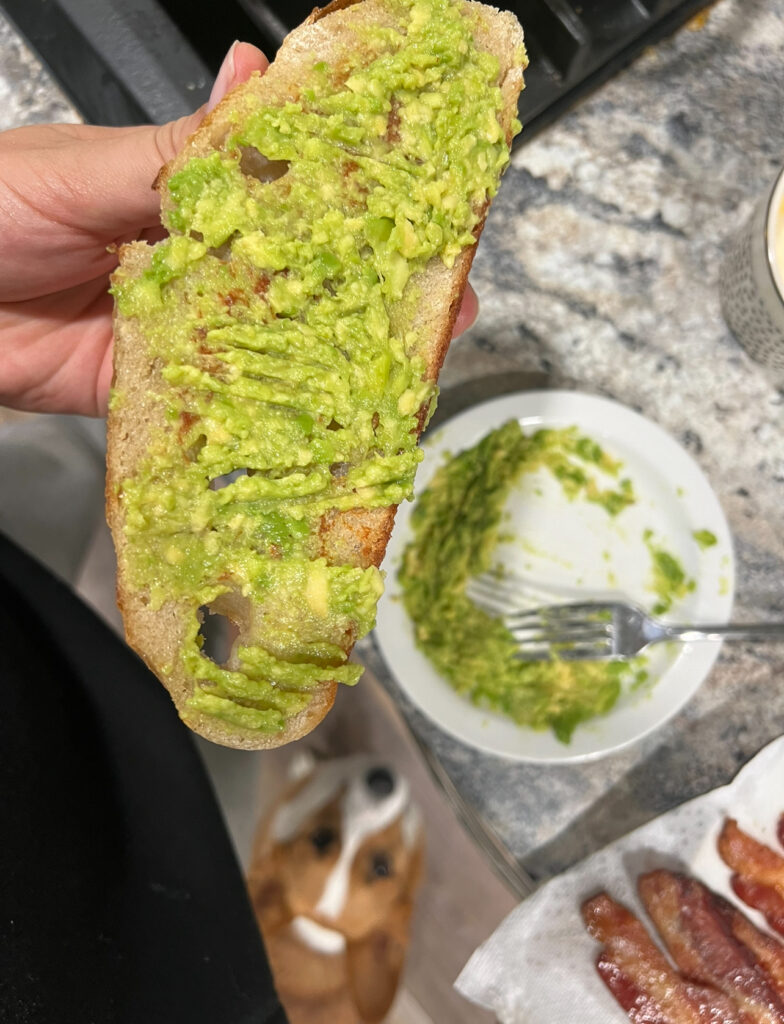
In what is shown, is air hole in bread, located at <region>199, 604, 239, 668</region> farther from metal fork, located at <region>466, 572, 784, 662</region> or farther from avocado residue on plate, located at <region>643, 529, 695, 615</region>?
avocado residue on plate, located at <region>643, 529, 695, 615</region>

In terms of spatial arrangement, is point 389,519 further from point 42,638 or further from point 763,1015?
point 763,1015

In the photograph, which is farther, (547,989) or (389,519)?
(547,989)

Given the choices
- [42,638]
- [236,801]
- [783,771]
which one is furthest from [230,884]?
[783,771]

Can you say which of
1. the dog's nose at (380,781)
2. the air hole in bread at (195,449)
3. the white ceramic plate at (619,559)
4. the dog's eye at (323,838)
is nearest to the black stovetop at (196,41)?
the white ceramic plate at (619,559)

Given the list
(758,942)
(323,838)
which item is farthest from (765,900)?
(323,838)

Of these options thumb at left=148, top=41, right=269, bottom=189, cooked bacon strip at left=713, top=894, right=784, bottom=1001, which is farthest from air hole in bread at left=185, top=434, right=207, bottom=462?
cooked bacon strip at left=713, top=894, right=784, bottom=1001

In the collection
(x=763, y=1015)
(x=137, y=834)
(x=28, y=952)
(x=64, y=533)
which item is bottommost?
(x=763, y=1015)

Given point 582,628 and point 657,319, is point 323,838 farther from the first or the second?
point 657,319
